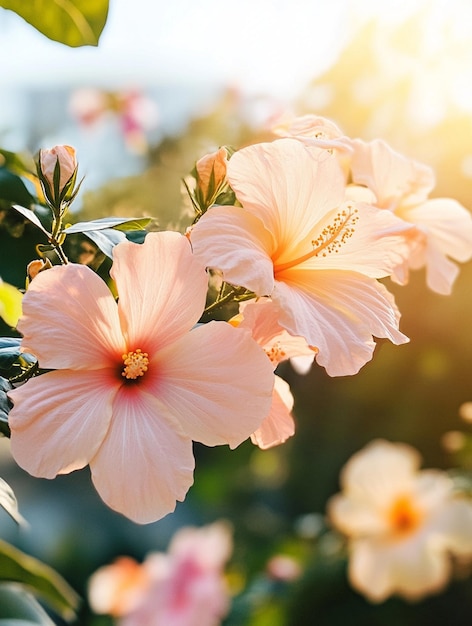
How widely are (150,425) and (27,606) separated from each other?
349 mm

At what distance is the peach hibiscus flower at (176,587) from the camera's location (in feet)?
4.33

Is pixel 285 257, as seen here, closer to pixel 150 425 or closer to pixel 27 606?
pixel 150 425

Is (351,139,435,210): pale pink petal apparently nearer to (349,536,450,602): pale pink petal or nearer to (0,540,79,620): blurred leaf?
(0,540,79,620): blurred leaf

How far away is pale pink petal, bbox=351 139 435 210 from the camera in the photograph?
345 millimetres

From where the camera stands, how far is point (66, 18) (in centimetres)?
36

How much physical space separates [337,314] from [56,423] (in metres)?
0.10

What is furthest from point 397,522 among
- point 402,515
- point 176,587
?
point 176,587

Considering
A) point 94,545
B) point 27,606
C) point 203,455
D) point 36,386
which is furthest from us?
point 94,545

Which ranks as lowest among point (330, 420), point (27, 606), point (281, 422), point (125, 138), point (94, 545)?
point (94, 545)

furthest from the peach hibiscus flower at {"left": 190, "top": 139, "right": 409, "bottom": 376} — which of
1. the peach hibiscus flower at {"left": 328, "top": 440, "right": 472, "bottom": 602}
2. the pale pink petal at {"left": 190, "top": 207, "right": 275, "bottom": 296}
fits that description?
the peach hibiscus flower at {"left": 328, "top": 440, "right": 472, "bottom": 602}

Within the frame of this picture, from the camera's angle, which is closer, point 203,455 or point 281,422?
point 281,422

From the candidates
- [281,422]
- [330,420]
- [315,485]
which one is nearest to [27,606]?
[281,422]

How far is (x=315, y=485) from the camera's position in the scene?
1652 mm

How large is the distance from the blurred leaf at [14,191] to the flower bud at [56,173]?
0.31 ft
